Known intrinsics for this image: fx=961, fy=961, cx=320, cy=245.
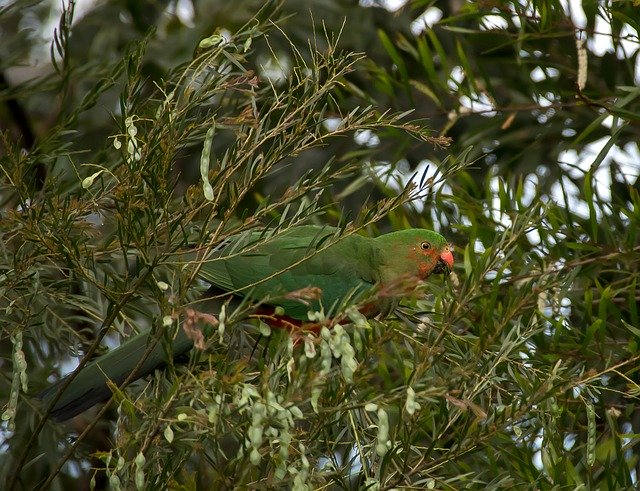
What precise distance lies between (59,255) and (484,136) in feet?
7.37

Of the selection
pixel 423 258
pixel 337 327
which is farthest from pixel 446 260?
pixel 337 327

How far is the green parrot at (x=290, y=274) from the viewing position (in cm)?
233

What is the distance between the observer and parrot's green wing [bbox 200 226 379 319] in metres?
2.62

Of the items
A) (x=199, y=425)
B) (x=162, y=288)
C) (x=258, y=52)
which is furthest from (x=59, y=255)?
(x=258, y=52)

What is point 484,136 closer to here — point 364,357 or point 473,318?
point 473,318

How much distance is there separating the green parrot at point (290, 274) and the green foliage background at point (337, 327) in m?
0.07

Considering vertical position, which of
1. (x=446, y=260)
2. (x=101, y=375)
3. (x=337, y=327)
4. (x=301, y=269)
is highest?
(x=337, y=327)

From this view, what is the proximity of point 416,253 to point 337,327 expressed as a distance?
1530 mm

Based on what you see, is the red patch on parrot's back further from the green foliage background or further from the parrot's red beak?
the green foliage background

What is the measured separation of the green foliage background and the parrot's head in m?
0.11

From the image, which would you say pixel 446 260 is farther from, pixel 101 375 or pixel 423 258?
pixel 101 375

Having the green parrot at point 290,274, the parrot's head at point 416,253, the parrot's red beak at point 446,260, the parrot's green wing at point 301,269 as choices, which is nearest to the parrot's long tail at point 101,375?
the green parrot at point 290,274

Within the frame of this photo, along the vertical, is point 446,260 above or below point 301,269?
below

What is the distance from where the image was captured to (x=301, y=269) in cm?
289
